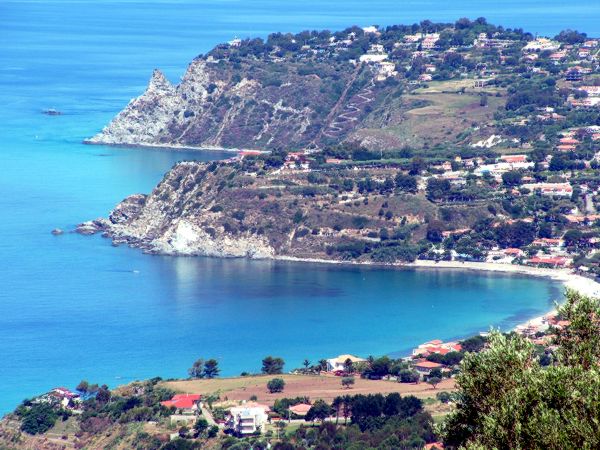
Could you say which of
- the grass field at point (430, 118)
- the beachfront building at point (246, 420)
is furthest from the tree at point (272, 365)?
the grass field at point (430, 118)

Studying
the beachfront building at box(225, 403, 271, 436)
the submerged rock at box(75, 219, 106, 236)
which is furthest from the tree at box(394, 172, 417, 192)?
the beachfront building at box(225, 403, 271, 436)

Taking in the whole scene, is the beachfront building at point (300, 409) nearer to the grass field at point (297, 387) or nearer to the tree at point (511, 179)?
the grass field at point (297, 387)

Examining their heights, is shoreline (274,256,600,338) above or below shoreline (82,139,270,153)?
below

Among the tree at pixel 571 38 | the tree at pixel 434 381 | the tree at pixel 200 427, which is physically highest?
the tree at pixel 571 38

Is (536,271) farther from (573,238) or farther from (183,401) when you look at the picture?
(183,401)

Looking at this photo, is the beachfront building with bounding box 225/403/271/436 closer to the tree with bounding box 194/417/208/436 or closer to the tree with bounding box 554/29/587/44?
the tree with bounding box 194/417/208/436

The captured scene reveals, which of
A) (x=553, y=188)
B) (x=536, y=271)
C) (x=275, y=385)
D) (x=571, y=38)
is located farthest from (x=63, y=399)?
(x=571, y=38)
